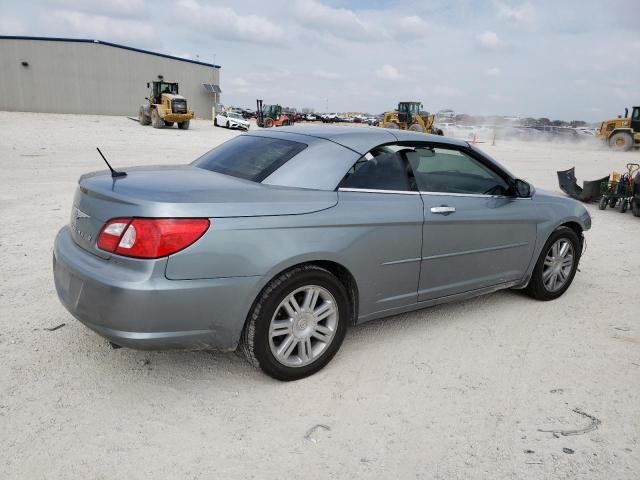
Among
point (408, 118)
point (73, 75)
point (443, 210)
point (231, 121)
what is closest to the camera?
point (443, 210)

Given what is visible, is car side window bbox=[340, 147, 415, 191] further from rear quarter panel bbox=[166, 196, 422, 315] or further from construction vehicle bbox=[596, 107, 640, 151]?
construction vehicle bbox=[596, 107, 640, 151]

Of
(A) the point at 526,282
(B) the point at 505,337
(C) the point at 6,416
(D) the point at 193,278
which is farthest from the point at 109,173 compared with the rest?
(A) the point at 526,282

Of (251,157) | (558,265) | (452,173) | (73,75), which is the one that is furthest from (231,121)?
(251,157)

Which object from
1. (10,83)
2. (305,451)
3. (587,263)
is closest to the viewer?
(305,451)

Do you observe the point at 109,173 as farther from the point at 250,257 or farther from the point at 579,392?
the point at 579,392

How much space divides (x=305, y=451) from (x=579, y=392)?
174 centimetres

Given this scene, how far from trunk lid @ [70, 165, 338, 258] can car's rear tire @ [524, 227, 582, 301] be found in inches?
93.1

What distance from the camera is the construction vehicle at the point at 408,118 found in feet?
104

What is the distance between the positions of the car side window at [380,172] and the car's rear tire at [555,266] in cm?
174

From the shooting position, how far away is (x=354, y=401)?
9.50ft

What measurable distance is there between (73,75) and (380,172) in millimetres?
43373

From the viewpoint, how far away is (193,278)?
2.57m

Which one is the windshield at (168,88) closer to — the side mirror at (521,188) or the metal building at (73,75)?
the metal building at (73,75)

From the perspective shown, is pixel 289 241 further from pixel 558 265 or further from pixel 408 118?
pixel 408 118
